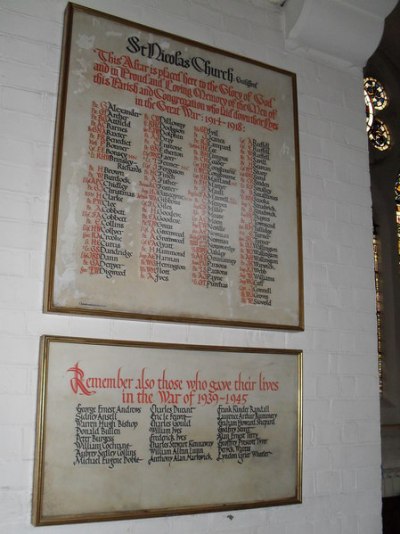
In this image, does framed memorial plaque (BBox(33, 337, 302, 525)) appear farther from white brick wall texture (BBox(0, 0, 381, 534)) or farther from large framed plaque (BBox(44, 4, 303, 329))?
large framed plaque (BBox(44, 4, 303, 329))

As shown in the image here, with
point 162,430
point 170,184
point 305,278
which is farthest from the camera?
point 305,278

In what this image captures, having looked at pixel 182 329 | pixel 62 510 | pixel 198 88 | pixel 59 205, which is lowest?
pixel 62 510

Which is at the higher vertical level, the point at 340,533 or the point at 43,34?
the point at 43,34

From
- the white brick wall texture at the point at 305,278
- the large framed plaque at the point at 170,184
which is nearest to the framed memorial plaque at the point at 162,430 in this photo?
the white brick wall texture at the point at 305,278

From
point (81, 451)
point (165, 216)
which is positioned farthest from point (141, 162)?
point (81, 451)

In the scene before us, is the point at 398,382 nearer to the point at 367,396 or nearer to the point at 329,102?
the point at 367,396

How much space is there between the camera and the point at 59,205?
6.11ft

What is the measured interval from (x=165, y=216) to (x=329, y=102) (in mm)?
1041

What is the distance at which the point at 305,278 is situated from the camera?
2.33 meters

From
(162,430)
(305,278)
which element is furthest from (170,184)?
(162,430)

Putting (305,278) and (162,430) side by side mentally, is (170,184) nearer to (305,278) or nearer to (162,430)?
(305,278)

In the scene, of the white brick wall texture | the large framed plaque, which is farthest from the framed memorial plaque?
the large framed plaque

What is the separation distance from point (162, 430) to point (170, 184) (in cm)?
86

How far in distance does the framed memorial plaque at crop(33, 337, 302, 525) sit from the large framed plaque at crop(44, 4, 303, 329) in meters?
0.16
